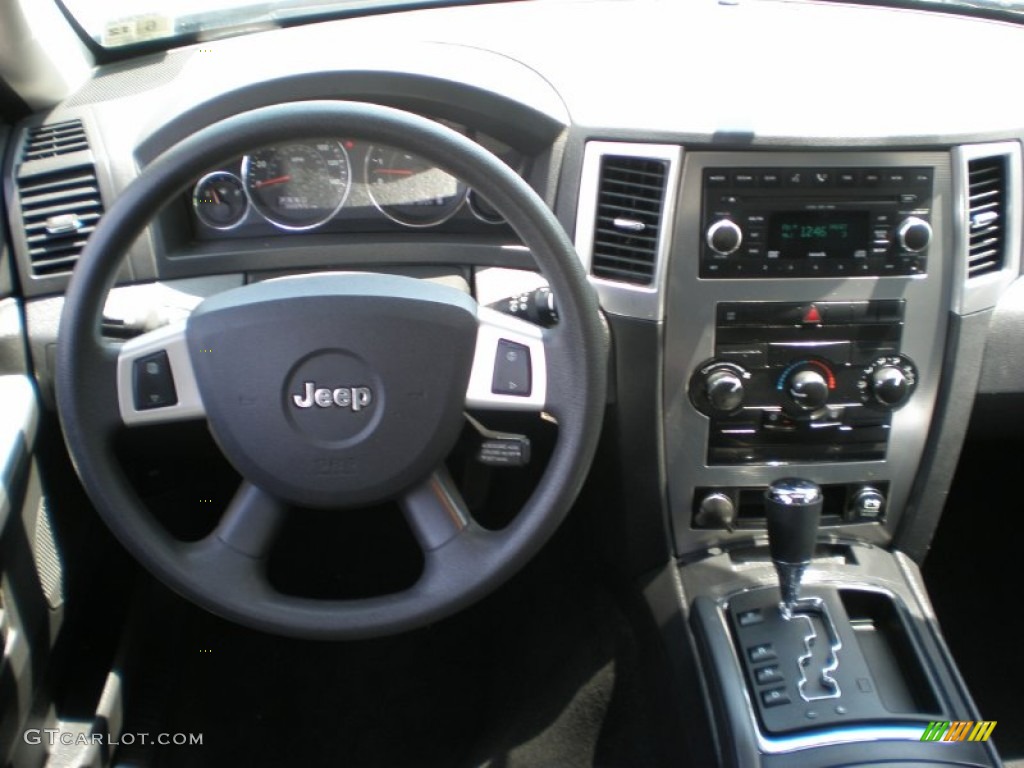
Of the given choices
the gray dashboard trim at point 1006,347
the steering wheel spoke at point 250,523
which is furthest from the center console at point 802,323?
the steering wheel spoke at point 250,523

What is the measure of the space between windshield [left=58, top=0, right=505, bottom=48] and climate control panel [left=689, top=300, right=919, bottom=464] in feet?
2.69

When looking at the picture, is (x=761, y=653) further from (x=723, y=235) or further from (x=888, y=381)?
(x=723, y=235)

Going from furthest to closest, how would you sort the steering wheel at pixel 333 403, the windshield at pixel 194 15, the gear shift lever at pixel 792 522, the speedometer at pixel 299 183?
1. the windshield at pixel 194 15
2. the speedometer at pixel 299 183
3. the gear shift lever at pixel 792 522
4. the steering wheel at pixel 333 403

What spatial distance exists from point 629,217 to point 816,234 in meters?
0.30

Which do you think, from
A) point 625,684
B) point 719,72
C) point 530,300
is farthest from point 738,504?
point 719,72

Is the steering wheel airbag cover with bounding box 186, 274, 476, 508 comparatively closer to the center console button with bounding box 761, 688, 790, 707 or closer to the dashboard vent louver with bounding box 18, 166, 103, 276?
the dashboard vent louver with bounding box 18, 166, 103, 276

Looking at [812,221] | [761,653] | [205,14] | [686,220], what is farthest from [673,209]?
[205,14]

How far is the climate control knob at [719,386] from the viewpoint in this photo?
1665 millimetres

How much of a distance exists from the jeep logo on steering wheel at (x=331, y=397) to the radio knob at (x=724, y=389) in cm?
62

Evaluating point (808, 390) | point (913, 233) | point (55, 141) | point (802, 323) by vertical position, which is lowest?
point (808, 390)

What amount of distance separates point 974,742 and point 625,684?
66 centimetres

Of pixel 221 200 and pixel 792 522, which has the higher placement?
pixel 221 200

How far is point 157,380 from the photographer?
52.5 inches

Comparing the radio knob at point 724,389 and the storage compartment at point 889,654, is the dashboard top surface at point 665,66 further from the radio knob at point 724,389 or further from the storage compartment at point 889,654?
the storage compartment at point 889,654
